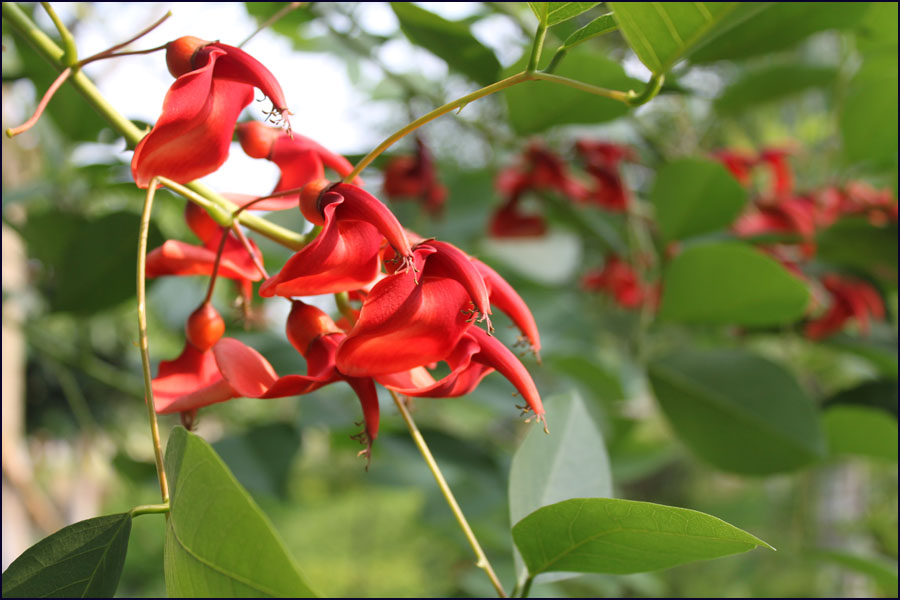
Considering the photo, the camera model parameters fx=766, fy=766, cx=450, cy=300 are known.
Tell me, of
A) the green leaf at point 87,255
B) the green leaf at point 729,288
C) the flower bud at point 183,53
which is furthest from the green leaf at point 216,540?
the green leaf at point 729,288

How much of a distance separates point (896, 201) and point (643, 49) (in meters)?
0.43

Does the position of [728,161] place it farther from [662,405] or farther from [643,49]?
[643,49]

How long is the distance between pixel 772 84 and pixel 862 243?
20 cm

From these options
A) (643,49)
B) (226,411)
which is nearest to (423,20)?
(643,49)

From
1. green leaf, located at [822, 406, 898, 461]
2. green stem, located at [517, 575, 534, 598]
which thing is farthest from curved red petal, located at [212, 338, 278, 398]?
green leaf, located at [822, 406, 898, 461]

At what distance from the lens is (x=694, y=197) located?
1.89ft

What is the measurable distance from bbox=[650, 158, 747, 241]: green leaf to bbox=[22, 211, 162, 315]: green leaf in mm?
370

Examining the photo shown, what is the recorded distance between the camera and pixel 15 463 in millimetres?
900

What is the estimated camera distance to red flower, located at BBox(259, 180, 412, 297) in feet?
0.71

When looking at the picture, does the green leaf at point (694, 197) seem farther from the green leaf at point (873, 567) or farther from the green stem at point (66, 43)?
the green stem at point (66, 43)

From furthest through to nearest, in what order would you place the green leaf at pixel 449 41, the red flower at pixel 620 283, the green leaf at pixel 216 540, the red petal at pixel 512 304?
the red flower at pixel 620 283 → the green leaf at pixel 449 41 → the red petal at pixel 512 304 → the green leaf at pixel 216 540

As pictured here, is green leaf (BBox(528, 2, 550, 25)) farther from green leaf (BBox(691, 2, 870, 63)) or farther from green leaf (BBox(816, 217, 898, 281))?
green leaf (BBox(816, 217, 898, 281))

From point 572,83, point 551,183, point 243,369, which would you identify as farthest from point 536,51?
point 551,183

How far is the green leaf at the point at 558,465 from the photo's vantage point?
31cm
